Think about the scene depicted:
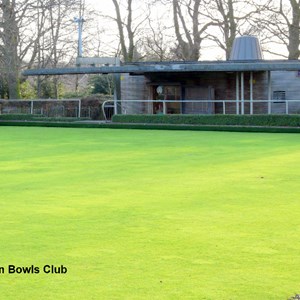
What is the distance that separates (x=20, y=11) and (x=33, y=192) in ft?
108

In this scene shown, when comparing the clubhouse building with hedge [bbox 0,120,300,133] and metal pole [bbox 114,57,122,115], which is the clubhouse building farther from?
hedge [bbox 0,120,300,133]

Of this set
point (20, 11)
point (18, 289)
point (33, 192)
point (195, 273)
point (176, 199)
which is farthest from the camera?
point (20, 11)

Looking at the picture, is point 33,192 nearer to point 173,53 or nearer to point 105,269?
point 105,269

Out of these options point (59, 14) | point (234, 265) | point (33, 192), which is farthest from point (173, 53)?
point (234, 265)

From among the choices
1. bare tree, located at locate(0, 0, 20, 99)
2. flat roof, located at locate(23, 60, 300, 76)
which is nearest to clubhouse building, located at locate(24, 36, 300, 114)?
flat roof, located at locate(23, 60, 300, 76)

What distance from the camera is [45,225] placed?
6605 millimetres

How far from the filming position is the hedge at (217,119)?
2589 cm

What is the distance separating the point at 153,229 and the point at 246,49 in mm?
28894

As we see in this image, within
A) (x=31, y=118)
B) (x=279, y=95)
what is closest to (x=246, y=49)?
(x=279, y=95)

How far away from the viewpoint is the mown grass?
4.62m

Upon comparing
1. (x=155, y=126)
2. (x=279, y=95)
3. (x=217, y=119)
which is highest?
(x=279, y=95)

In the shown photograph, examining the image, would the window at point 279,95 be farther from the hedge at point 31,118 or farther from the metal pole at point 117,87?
the hedge at point 31,118

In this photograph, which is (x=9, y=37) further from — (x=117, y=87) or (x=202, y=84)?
(x=202, y=84)

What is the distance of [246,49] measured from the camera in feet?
112
